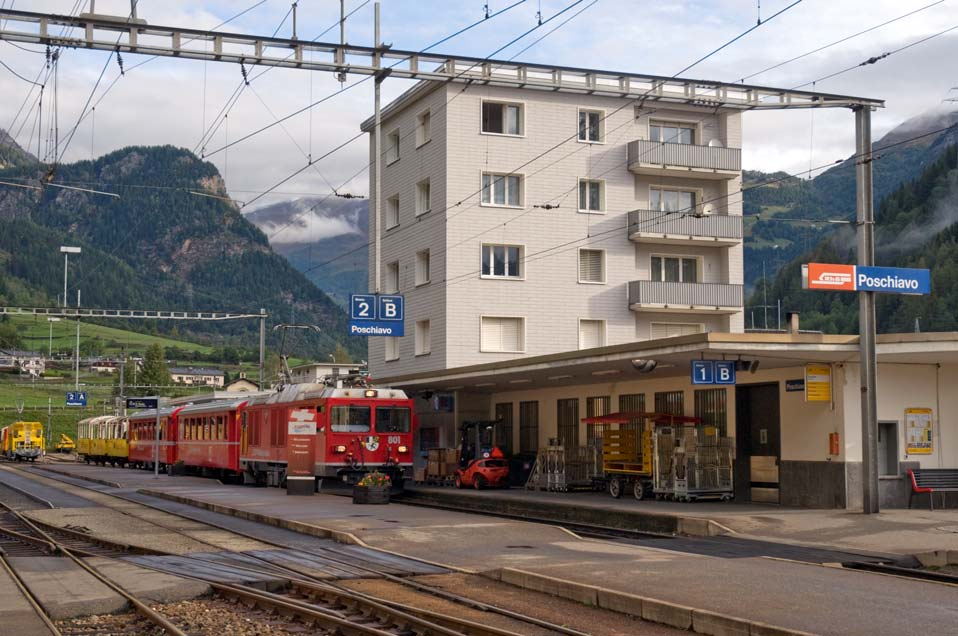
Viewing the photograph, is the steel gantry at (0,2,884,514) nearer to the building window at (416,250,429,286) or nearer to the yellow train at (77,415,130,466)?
the building window at (416,250,429,286)

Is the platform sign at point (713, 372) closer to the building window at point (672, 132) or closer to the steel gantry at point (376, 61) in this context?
the steel gantry at point (376, 61)

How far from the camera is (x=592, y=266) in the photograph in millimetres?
46969

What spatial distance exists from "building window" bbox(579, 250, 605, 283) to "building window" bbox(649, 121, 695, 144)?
564 centimetres

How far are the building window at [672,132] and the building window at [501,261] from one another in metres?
8.14

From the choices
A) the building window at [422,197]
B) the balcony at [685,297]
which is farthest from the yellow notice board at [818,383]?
the building window at [422,197]

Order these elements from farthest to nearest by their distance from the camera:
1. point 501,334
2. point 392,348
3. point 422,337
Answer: point 392,348, point 422,337, point 501,334

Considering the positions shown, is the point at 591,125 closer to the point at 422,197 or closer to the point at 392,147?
the point at 422,197

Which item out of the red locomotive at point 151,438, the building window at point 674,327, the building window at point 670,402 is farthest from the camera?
the red locomotive at point 151,438

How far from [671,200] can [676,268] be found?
2880 mm

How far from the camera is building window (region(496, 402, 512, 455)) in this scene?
39.8 meters

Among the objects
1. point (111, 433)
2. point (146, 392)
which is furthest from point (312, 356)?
point (111, 433)

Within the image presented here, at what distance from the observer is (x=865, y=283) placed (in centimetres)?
2225

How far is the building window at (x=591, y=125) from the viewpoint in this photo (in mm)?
46844

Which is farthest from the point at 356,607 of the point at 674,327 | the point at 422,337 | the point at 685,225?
the point at 685,225
